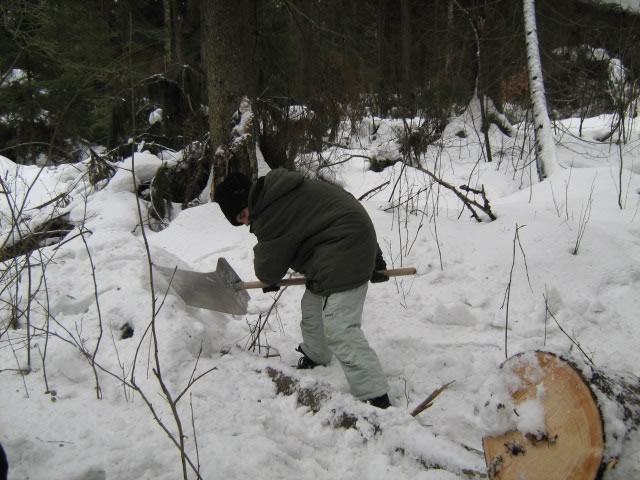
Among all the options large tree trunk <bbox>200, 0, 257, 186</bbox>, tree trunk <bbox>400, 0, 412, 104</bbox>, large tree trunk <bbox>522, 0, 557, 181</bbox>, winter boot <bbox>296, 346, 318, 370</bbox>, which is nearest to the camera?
winter boot <bbox>296, 346, 318, 370</bbox>

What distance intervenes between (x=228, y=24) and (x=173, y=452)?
192 inches

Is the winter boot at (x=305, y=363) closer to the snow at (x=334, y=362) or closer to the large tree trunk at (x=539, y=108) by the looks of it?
the snow at (x=334, y=362)

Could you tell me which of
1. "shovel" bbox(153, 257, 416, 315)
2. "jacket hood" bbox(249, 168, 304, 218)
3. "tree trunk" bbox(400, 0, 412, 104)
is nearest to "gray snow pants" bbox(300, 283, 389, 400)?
"jacket hood" bbox(249, 168, 304, 218)

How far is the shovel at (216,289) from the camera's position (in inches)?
113

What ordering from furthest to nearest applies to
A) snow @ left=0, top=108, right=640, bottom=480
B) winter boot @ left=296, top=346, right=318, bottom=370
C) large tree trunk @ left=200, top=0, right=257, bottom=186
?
1. large tree trunk @ left=200, top=0, right=257, bottom=186
2. winter boot @ left=296, top=346, right=318, bottom=370
3. snow @ left=0, top=108, right=640, bottom=480

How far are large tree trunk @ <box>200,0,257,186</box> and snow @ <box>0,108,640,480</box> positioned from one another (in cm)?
89

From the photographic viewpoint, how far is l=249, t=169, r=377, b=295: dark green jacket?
2262 millimetres

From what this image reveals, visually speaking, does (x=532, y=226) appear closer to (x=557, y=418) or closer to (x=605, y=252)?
(x=605, y=252)

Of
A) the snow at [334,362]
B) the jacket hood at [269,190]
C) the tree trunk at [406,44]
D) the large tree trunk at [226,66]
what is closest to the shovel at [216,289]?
the snow at [334,362]

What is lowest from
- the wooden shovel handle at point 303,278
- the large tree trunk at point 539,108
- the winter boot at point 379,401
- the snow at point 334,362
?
the winter boot at point 379,401

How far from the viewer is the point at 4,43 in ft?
36.0

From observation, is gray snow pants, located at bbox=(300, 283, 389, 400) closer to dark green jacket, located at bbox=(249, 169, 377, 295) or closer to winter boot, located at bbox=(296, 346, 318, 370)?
dark green jacket, located at bbox=(249, 169, 377, 295)

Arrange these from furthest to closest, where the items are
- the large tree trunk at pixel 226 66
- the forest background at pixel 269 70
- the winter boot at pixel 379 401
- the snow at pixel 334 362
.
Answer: the forest background at pixel 269 70 → the large tree trunk at pixel 226 66 → the winter boot at pixel 379 401 → the snow at pixel 334 362

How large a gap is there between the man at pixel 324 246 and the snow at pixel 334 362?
20cm
